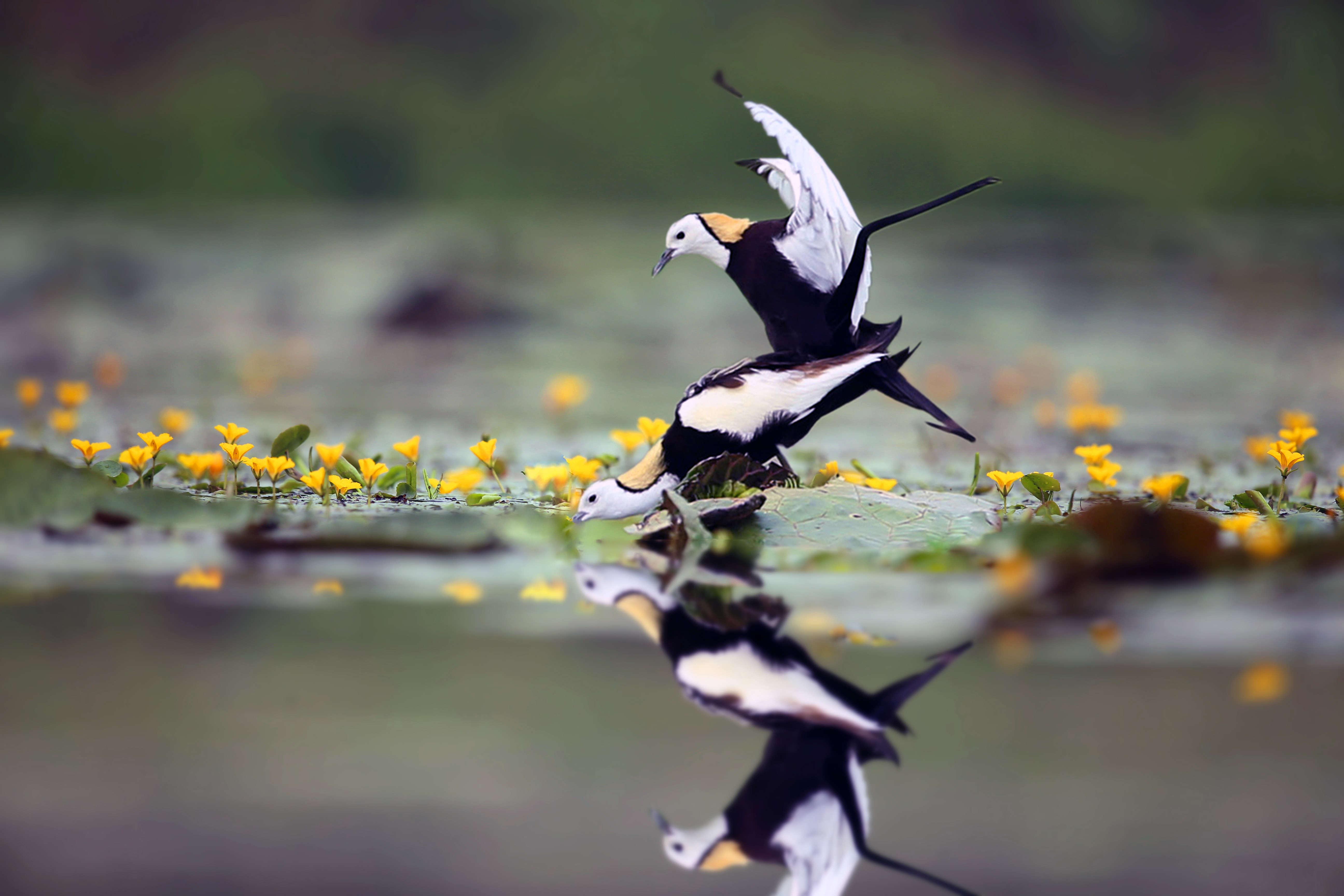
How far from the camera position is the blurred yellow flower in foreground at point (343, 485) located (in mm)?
2594

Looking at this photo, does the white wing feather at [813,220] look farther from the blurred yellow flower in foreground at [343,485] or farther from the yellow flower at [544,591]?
the blurred yellow flower in foreground at [343,485]

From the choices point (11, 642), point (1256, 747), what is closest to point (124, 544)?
point (11, 642)

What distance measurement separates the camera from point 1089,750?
143 cm

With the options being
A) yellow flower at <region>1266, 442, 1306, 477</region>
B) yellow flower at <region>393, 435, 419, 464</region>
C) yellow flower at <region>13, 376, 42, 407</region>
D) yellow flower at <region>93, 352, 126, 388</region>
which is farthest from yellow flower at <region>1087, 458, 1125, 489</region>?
yellow flower at <region>93, 352, 126, 388</region>

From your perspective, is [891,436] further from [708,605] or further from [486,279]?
[486,279]

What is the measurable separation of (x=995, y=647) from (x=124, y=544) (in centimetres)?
144

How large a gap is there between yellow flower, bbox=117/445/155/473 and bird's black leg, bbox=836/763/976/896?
176 centimetres

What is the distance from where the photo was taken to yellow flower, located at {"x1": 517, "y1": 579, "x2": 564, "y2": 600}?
195 cm

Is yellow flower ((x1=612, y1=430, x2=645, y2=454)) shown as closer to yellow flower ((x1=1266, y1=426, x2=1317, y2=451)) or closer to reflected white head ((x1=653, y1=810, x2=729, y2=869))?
yellow flower ((x1=1266, y1=426, x2=1317, y2=451))

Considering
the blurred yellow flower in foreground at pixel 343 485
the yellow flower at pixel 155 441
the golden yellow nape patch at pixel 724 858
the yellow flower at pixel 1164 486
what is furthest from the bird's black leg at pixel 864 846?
the yellow flower at pixel 155 441

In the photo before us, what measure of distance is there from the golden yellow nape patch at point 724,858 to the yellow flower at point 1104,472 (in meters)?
1.51

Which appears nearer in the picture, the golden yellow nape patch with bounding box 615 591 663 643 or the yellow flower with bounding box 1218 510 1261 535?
the golden yellow nape patch with bounding box 615 591 663 643

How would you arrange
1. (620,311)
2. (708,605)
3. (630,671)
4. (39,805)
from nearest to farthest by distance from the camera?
(39,805), (630,671), (708,605), (620,311)

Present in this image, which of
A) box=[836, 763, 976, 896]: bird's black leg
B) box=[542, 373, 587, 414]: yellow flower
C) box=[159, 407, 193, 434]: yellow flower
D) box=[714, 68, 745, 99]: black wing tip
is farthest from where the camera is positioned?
box=[542, 373, 587, 414]: yellow flower
